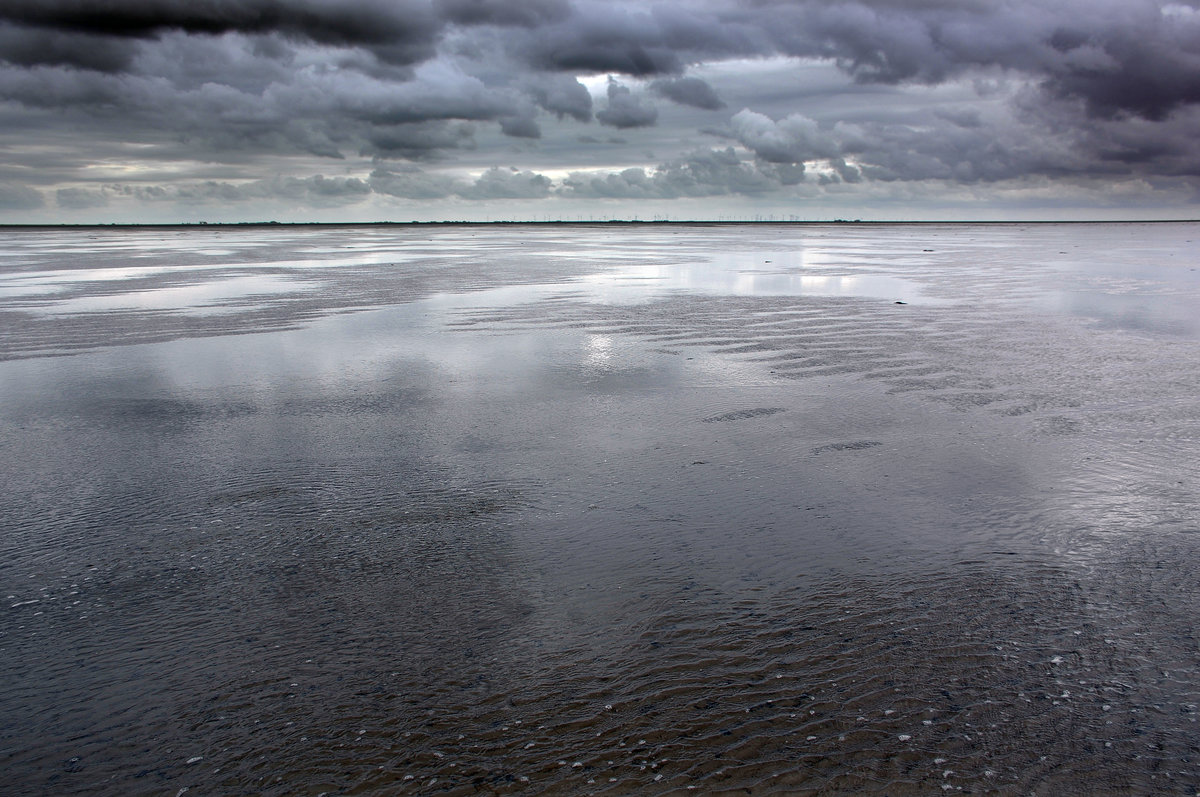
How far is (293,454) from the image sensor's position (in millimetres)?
8312

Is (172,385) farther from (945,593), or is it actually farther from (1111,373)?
A: (1111,373)

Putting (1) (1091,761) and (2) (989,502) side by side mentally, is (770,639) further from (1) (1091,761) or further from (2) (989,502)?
(2) (989,502)

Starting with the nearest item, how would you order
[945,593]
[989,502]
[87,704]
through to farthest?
[87,704] < [945,593] < [989,502]

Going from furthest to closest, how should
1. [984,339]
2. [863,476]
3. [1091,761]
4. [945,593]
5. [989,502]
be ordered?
1. [984,339]
2. [863,476]
3. [989,502]
4. [945,593]
5. [1091,761]

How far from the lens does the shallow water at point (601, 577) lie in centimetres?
386

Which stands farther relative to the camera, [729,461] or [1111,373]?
[1111,373]

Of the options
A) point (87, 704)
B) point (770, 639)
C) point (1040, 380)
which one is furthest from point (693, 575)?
point (1040, 380)

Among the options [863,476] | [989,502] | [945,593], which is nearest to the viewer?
[945,593]

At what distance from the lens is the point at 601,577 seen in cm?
557

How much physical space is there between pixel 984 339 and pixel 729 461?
32.1ft

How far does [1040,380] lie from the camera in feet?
38.0

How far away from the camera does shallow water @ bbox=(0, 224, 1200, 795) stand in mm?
3863

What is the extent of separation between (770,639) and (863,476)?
129 inches

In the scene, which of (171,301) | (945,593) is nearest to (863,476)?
(945,593)
